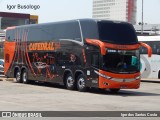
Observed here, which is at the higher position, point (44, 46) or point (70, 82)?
point (44, 46)

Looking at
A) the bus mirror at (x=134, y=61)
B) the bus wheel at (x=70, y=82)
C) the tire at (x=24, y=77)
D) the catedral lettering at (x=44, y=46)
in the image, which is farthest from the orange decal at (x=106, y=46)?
the tire at (x=24, y=77)

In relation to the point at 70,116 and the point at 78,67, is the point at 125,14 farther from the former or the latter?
the point at 70,116

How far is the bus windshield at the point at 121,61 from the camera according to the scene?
22.5 metres

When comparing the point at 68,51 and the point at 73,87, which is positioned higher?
the point at 68,51

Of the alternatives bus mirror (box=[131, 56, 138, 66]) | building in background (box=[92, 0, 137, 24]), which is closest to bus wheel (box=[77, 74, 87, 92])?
bus mirror (box=[131, 56, 138, 66])

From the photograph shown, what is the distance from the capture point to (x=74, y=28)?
24.4m

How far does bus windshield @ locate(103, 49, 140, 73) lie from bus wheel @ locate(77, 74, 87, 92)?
176 centimetres

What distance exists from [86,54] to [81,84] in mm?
1633

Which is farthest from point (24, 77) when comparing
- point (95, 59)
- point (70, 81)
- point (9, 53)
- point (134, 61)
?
point (134, 61)

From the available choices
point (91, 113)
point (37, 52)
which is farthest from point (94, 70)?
point (91, 113)

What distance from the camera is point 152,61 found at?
34.8 metres

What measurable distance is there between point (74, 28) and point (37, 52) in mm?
4700

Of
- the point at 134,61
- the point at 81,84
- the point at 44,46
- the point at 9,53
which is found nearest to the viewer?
the point at 134,61

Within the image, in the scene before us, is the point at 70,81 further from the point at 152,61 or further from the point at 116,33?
the point at 152,61
